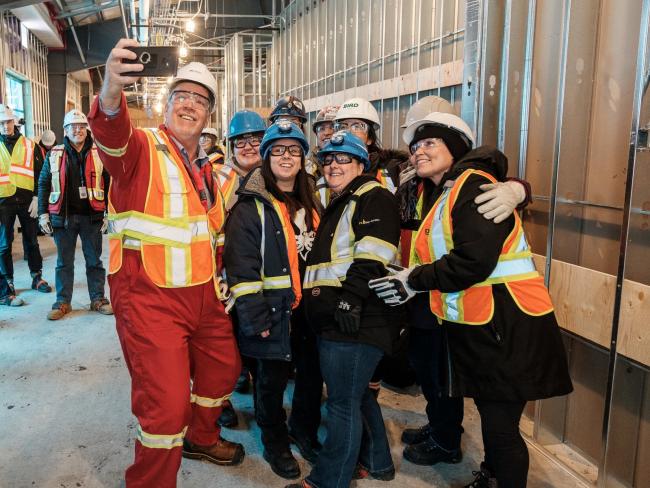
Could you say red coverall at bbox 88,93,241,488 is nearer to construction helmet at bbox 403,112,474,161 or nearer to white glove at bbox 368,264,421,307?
white glove at bbox 368,264,421,307

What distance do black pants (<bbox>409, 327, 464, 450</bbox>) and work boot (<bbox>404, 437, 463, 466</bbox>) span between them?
0.03 m

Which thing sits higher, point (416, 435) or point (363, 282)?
point (363, 282)

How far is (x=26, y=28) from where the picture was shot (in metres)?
11.3

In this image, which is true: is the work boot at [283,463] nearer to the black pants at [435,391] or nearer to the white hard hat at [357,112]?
the black pants at [435,391]

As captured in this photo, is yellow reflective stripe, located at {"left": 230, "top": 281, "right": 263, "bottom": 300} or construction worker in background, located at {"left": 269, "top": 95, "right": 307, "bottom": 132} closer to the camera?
yellow reflective stripe, located at {"left": 230, "top": 281, "right": 263, "bottom": 300}

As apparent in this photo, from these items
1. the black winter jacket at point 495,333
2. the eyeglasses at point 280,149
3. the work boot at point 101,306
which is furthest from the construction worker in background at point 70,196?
the black winter jacket at point 495,333

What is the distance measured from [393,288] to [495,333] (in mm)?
437

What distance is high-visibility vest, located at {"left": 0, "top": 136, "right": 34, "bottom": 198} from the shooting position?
18.2 feet

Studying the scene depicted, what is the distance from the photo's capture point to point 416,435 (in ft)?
9.66

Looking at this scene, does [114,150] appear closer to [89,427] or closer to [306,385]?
[306,385]

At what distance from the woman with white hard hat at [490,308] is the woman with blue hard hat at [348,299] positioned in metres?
0.11

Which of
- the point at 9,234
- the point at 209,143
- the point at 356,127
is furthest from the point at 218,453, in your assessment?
the point at 9,234

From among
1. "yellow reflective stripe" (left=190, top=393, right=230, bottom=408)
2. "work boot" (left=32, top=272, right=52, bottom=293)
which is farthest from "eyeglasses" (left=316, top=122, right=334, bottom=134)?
"work boot" (left=32, top=272, right=52, bottom=293)

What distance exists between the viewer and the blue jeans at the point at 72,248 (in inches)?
201
